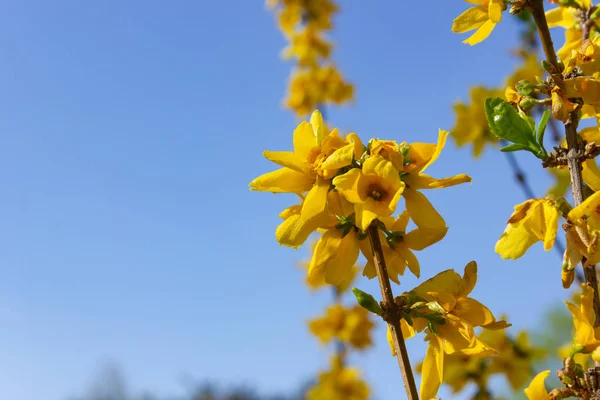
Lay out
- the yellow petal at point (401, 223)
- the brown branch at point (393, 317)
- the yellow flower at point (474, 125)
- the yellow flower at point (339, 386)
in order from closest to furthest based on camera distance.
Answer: the brown branch at point (393, 317) < the yellow petal at point (401, 223) < the yellow flower at point (474, 125) < the yellow flower at point (339, 386)

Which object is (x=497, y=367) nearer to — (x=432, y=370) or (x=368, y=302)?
(x=432, y=370)

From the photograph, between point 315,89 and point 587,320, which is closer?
point 587,320

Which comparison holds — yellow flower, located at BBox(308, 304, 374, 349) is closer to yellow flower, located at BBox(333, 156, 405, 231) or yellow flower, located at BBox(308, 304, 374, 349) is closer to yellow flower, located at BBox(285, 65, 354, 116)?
yellow flower, located at BBox(285, 65, 354, 116)

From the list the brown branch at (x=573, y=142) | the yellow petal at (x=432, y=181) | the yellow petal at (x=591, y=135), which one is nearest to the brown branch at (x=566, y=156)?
the brown branch at (x=573, y=142)

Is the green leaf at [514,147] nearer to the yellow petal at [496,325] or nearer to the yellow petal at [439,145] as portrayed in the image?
the yellow petal at [439,145]

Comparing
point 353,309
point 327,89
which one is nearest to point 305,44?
point 327,89

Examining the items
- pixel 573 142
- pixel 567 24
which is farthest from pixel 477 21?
pixel 573 142
